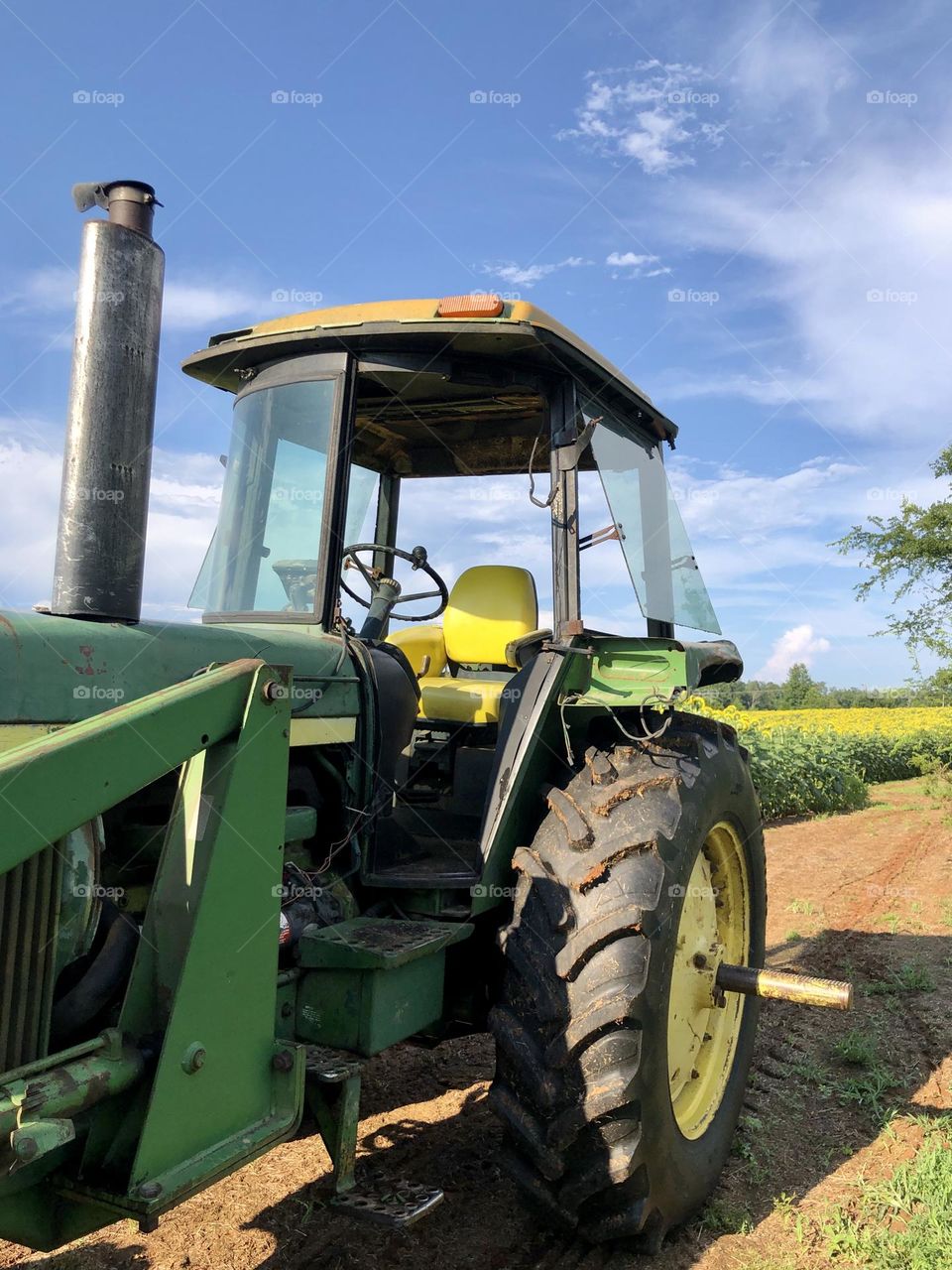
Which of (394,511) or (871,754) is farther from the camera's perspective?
(871,754)

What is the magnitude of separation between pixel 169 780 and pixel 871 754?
775 inches

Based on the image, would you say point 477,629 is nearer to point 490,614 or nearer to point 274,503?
point 490,614

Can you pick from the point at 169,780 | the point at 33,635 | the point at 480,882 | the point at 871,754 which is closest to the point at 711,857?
the point at 480,882

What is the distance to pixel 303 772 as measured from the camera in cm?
292

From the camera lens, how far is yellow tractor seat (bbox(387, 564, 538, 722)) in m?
4.26

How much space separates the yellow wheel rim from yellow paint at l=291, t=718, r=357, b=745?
1.12 meters

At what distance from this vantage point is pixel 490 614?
4.29 meters

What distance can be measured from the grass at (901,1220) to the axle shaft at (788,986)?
2.00 ft

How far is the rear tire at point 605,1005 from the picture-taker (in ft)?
8.70

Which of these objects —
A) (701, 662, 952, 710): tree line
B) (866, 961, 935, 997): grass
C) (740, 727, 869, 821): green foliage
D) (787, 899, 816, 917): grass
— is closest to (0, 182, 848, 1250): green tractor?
(866, 961, 935, 997): grass

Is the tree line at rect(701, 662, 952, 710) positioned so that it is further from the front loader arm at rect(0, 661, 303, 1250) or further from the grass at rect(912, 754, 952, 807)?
the front loader arm at rect(0, 661, 303, 1250)

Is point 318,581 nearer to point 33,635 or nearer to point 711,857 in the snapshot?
point 33,635
